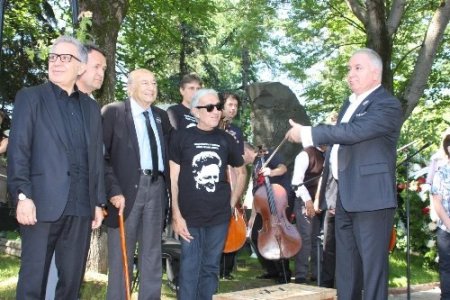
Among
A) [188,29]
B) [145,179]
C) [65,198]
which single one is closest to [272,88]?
[145,179]

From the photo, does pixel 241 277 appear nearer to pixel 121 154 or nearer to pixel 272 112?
pixel 121 154

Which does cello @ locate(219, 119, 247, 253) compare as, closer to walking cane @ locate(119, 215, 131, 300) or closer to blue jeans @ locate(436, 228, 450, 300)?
walking cane @ locate(119, 215, 131, 300)

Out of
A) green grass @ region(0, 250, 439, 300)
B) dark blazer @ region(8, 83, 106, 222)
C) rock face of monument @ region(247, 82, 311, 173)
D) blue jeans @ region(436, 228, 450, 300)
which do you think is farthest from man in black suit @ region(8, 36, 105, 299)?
rock face of monument @ region(247, 82, 311, 173)

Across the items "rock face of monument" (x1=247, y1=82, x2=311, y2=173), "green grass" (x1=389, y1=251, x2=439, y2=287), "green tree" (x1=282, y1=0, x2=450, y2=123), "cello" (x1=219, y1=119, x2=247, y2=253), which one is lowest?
"green grass" (x1=389, y1=251, x2=439, y2=287)

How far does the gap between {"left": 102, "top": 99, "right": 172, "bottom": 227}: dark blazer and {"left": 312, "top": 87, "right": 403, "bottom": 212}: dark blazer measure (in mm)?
1408

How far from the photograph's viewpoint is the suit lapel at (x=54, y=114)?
402cm

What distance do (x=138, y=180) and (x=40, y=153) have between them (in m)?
1.25

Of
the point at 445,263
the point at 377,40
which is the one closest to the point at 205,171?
the point at 445,263

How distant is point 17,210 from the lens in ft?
12.4

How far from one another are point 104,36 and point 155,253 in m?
3.22

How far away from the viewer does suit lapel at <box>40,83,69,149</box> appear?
4023mm

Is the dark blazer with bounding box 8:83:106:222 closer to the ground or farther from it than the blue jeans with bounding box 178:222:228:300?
farther from it

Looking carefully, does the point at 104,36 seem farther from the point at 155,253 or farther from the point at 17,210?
the point at 17,210

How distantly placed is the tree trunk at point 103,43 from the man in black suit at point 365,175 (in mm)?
3166
